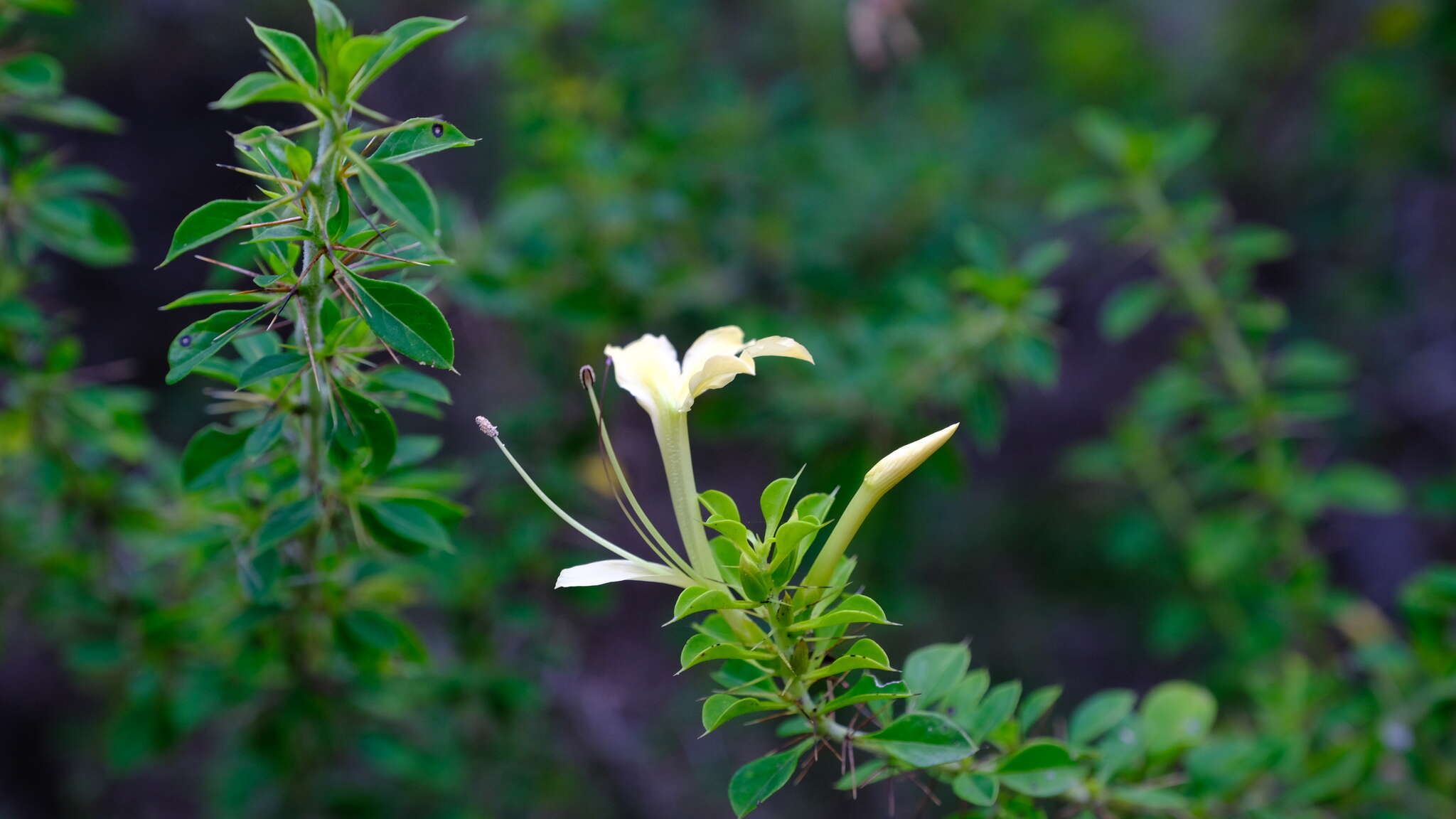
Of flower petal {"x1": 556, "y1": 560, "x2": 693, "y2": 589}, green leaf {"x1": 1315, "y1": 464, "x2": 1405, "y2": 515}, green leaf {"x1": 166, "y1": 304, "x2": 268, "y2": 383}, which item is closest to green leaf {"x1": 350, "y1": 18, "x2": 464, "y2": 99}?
green leaf {"x1": 166, "y1": 304, "x2": 268, "y2": 383}

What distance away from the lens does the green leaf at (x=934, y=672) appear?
1.22m

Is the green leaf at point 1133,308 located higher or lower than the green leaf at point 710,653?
lower

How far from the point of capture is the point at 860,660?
3.27 feet

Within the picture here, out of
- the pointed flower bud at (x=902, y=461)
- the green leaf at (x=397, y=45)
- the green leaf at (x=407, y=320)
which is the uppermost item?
the green leaf at (x=397, y=45)

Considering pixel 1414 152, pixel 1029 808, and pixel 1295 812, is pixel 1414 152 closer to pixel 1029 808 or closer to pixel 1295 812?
pixel 1295 812

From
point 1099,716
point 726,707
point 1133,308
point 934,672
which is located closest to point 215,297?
point 726,707

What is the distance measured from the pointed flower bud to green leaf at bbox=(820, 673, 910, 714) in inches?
8.5

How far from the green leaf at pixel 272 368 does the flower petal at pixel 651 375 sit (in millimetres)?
354

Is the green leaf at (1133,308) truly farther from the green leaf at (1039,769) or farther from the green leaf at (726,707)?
the green leaf at (726,707)

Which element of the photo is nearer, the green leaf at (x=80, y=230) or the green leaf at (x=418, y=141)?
the green leaf at (x=418, y=141)

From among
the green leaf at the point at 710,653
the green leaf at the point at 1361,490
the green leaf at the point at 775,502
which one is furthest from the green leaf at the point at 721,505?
Result: the green leaf at the point at 1361,490

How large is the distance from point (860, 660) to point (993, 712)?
0.34 metres

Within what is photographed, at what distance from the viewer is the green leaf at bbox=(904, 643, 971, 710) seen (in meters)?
1.22

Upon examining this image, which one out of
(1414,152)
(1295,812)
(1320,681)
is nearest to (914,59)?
(1414,152)
